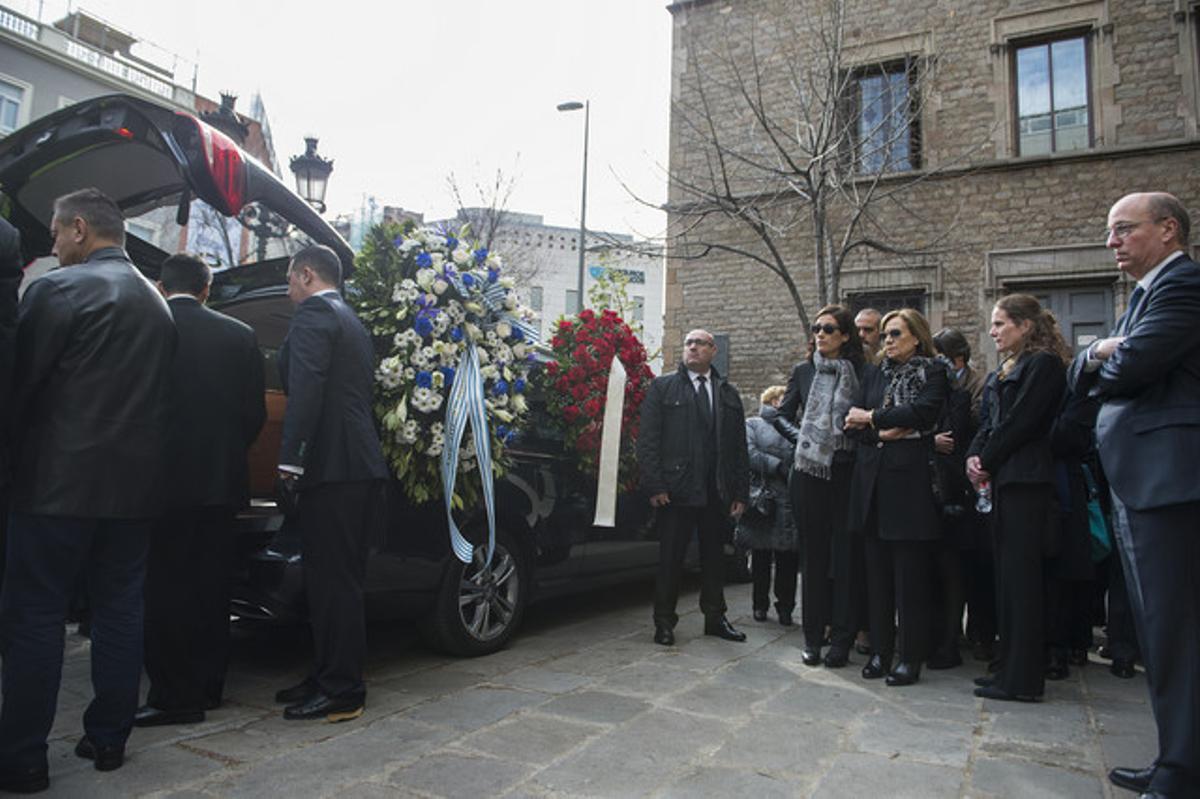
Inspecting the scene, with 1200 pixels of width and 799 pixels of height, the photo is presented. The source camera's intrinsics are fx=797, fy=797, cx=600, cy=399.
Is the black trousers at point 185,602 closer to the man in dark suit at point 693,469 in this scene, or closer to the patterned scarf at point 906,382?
the man in dark suit at point 693,469

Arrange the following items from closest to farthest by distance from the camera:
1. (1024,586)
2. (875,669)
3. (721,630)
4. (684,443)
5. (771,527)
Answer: (1024,586)
(875,669)
(684,443)
(721,630)
(771,527)

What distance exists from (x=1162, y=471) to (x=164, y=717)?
404cm

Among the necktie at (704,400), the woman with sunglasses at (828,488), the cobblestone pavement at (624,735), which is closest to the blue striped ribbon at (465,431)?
the cobblestone pavement at (624,735)

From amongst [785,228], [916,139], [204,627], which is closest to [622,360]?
[204,627]

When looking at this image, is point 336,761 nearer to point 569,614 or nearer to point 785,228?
point 569,614

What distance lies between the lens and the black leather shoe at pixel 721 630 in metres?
5.30

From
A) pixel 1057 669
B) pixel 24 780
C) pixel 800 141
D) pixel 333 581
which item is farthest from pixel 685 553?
pixel 800 141

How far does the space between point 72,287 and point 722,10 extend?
47.8 feet

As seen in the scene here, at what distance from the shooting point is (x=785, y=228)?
1340 cm

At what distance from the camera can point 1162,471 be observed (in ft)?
8.98

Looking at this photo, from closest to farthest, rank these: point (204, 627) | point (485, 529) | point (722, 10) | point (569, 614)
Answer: point (204, 627) → point (485, 529) → point (569, 614) → point (722, 10)

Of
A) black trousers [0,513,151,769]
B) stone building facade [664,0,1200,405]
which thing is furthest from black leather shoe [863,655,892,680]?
stone building facade [664,0,1200,405]

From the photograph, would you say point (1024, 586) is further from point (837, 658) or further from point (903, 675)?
point (837, 658)

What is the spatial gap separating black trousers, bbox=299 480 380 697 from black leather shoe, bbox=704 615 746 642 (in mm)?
2569
